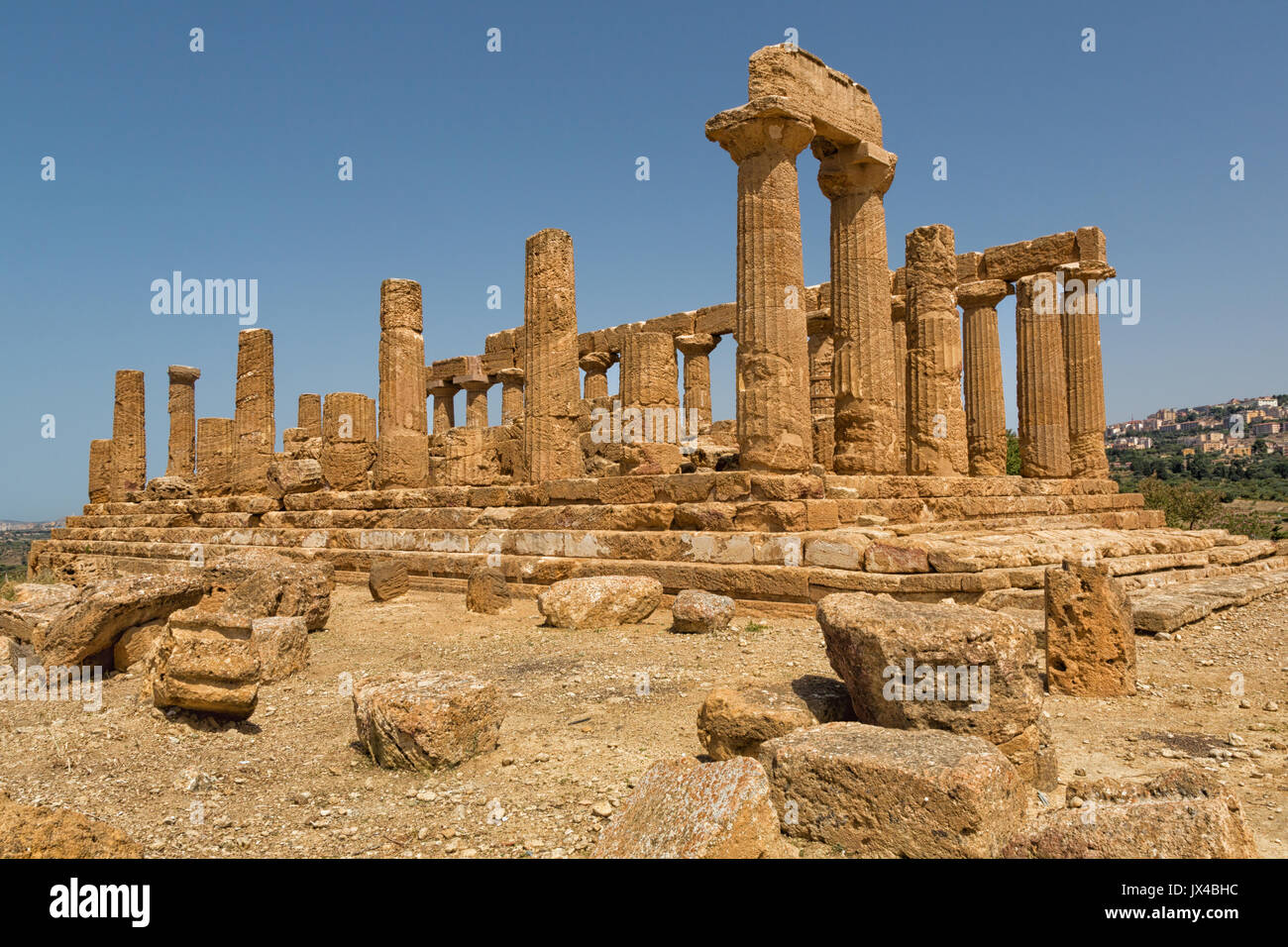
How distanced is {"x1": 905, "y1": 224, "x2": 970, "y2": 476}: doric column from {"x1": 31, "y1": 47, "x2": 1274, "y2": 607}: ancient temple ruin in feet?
0.11

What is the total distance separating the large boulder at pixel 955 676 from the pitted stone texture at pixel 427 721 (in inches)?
72.5

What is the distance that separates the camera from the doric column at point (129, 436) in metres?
22.5

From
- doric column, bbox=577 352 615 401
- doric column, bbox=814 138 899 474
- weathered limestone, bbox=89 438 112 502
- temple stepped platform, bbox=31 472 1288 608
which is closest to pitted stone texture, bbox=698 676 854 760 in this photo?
temple stepped platform, bbox=31 472 1288 608

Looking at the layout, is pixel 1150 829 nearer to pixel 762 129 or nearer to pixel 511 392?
pixel 762 129

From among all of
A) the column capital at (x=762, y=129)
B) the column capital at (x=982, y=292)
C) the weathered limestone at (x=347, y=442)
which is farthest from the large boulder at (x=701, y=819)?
the column capital at (x=982, y=292)

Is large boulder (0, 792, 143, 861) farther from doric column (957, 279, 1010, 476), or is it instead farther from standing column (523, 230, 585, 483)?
doric column (957, 279, 1010, 476)

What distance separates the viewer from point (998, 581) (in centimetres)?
727

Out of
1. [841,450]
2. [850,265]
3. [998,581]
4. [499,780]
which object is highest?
[850,265]

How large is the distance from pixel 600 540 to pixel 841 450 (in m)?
3.74

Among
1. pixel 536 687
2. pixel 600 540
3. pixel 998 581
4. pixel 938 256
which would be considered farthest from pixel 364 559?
pixel 938 256

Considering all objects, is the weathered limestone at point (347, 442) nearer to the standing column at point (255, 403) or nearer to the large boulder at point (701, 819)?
the standing column at point (255, 403)

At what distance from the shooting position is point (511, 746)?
4188mm
